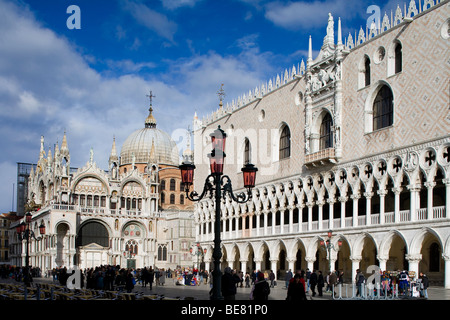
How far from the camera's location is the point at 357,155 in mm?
29469

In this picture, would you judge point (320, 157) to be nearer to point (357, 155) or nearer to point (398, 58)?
point (357, 155)

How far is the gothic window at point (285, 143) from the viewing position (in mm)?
35844

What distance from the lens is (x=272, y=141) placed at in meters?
37.0

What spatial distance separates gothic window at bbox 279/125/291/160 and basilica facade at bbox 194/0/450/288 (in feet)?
0.35

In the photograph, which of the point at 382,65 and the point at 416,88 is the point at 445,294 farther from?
the point at 382,65

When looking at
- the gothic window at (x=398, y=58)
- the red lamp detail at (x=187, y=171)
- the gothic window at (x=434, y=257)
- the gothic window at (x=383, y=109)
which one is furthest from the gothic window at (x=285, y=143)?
the red lamp detail at (x=187, y=171)

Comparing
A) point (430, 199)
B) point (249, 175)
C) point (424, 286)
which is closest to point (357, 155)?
point (430, 199)

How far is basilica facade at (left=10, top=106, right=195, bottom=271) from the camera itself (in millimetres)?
48750

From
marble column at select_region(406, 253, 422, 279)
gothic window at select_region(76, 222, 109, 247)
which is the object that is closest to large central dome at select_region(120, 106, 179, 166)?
gothic window at select_region(76, 222, 109, 247)

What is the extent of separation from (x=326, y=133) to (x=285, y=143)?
405cm

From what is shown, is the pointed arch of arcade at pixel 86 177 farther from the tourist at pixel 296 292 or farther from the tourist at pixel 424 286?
the tourist at pixel 296 292

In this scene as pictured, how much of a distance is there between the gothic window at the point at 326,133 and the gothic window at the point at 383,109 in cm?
342
